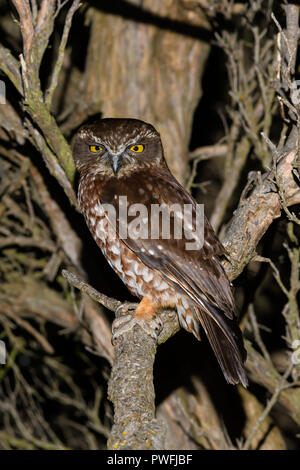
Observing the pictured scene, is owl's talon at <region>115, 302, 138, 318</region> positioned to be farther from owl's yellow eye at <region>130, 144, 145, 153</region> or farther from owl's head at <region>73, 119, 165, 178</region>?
owl's yellow eye at <region>130, 144, 145, 153</region>

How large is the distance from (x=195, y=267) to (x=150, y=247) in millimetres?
312

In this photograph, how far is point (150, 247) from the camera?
3.64 meters

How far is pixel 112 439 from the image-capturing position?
230 centimetres

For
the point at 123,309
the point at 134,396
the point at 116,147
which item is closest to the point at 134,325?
the point at 123,309

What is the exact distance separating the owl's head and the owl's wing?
0.64ft

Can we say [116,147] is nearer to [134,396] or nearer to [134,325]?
[134,325]

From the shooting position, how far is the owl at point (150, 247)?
138 inches

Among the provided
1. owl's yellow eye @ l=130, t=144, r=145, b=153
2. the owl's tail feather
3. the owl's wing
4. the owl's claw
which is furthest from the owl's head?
the owl's tail feather

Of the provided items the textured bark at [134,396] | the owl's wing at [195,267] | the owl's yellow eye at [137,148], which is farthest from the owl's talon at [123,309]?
the owl's yellow eye at [137,148]

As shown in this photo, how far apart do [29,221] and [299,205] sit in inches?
104

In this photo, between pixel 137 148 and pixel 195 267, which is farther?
pixel 137 148

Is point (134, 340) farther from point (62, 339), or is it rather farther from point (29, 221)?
point (62, 339)

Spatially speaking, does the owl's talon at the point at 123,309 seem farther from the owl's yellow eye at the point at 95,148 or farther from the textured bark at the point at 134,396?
the owl's yellow eye at the point at 95,148

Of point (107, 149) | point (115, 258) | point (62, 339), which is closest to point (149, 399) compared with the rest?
point (115, 258)
